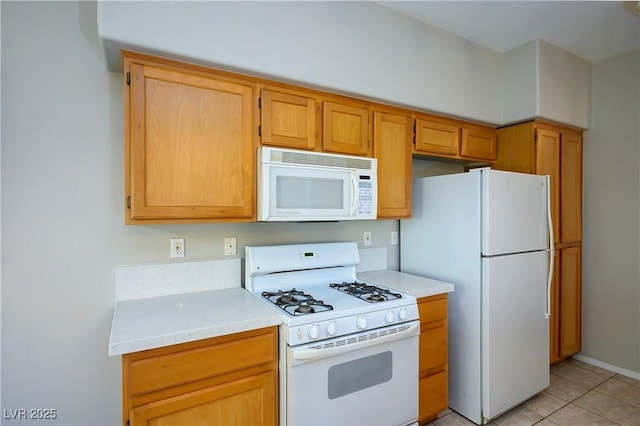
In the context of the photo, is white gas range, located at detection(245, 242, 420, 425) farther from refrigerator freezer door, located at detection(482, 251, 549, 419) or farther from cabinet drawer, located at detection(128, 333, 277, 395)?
refrigerator freezer door, located at detection(482, 251, 549, 419)

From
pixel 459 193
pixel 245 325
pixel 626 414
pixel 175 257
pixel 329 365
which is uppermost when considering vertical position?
pixel 459 193

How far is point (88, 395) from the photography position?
174 centimetres

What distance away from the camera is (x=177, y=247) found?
6.37ft

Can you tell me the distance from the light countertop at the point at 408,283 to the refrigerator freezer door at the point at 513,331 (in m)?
0.28

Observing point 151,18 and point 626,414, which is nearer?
point 151,18

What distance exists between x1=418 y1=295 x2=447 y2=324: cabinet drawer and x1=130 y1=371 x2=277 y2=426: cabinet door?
983 mm

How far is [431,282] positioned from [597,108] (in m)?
2.34

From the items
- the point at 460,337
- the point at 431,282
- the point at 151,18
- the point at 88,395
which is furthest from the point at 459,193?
the point at 88,395

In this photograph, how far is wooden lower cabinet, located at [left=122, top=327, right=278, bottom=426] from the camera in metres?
1.32

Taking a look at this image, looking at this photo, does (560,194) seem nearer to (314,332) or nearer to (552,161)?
(552,161)

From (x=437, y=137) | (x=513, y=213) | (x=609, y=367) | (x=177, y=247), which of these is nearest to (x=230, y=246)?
(x=177, y=247)

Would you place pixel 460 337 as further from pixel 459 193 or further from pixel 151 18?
pixel 151 18

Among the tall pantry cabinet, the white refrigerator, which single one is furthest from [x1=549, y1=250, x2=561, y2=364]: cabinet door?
the white refrigerator

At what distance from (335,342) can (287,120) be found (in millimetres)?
1212
